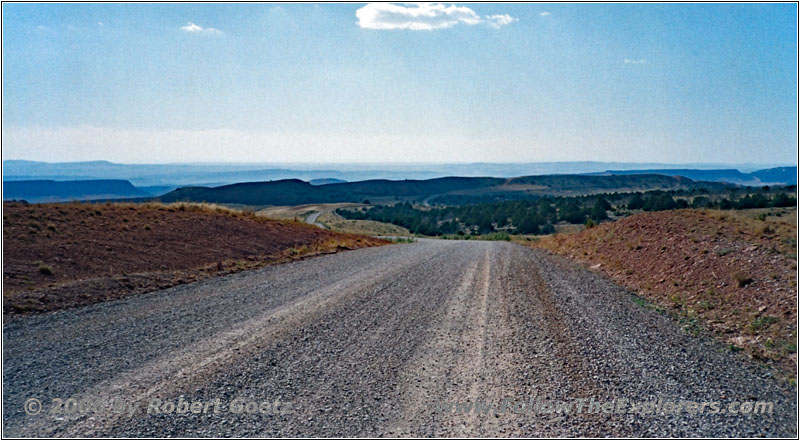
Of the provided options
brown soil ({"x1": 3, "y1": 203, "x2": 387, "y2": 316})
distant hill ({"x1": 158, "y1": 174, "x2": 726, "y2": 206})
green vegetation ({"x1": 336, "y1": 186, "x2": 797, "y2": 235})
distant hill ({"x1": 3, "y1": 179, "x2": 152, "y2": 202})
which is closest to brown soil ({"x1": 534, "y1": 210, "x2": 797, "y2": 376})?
green vegetation ({"x1": 336, "y1": 186, "x2": 797, "y2": 235})

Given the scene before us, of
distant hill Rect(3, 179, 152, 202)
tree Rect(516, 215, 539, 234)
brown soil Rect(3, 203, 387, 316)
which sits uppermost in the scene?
distant hill Rect(3, 179, 152, 202)

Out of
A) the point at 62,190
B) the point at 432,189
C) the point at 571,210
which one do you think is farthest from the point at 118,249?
the point at 62,190

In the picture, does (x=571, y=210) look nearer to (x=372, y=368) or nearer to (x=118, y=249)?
(x=118, y=249)

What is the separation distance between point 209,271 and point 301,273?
7.55 feet

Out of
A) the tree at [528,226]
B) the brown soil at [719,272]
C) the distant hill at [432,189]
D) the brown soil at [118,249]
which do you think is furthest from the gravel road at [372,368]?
the distant hill at [432,189]

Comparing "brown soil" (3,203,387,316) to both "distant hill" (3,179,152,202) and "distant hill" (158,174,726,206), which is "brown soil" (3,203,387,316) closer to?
"distant hill" (158,174,726,206)

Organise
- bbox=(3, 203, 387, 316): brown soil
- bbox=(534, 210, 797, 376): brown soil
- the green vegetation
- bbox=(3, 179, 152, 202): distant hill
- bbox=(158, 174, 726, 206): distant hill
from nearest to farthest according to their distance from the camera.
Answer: bbox=(534, 210, 797, 376): brown soil → bbox=(3, 203, 387, 316): brown soil → the green vegetation → bbox=(3, 179, 152, 202): distant hill → bbox=(158, 174, 726, 206): distant hill

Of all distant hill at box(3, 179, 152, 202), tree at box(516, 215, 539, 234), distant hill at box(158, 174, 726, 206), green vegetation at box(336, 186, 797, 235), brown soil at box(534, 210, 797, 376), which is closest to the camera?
brown soil at box(534, 210, 797, 376)

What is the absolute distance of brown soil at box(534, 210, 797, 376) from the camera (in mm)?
7605

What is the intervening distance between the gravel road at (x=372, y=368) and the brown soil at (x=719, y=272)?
68 centimetres

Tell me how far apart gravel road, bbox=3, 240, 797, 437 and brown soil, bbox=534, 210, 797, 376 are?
68 cm

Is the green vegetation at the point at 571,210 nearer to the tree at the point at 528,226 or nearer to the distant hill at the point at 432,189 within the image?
the tree at the point at 528,226

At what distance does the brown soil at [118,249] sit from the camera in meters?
10.6

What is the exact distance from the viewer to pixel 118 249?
14.5 meters
